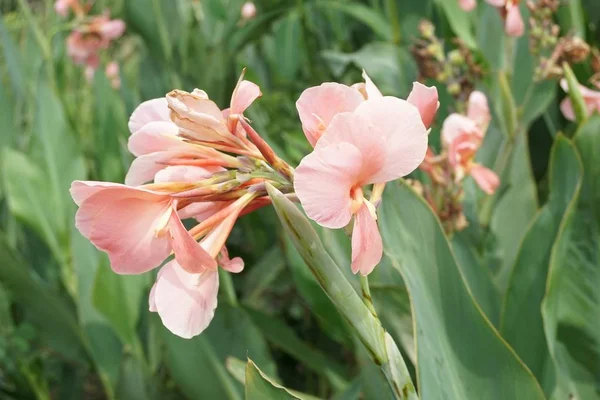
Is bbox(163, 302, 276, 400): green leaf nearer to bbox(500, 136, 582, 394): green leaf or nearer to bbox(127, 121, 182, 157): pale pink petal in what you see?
bbox(500, 136, 582, 394): green leaf

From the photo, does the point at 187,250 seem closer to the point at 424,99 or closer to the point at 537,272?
the point at 424,99

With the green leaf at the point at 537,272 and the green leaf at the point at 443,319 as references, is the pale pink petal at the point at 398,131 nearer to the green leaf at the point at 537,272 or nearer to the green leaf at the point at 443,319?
the green leaf at the point at 443,319

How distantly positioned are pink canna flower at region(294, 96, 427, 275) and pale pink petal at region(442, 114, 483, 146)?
39cm

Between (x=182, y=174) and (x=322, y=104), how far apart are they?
9cm

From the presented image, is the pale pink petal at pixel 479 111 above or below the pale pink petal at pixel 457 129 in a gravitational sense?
below

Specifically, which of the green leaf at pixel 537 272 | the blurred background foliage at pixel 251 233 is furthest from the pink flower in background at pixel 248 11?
the green leaf at pixel 537 272

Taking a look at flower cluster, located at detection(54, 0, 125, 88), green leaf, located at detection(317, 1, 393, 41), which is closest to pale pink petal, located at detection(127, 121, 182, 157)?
green leaf, located at detection(317, 1, 393, 41)

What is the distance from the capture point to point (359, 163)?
1.13ft

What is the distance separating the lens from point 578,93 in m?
0.75

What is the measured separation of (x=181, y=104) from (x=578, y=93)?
1.75 ft

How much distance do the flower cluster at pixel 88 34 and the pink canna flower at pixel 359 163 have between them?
148cm

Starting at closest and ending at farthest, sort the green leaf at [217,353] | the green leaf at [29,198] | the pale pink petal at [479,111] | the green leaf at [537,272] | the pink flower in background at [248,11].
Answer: the green leaf at [537,272] → the pale pink petal at [479,111] → the green leaf at [217,353] → the green leaf at [29,198] → the pink flower in background at [248,11]

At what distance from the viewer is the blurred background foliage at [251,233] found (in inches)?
28.8

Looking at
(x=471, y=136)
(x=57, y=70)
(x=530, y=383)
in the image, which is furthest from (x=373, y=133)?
(x=57, y=70)
